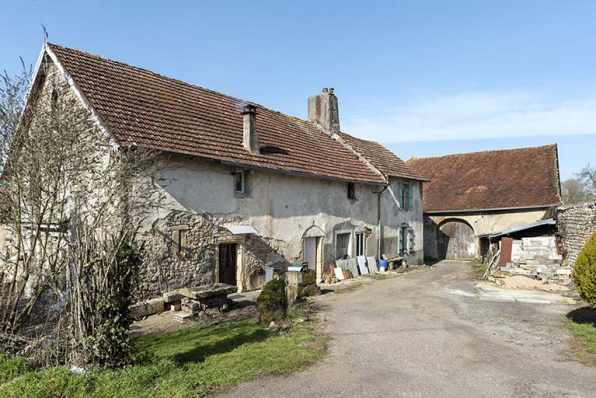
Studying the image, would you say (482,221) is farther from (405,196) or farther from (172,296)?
(172,296)

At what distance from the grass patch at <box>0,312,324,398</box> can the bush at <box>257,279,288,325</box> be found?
1.44 feet

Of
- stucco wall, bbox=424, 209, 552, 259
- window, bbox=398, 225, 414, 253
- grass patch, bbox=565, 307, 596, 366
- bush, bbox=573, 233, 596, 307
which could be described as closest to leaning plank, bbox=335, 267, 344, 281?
window, bbox=398, 225, 414, 253

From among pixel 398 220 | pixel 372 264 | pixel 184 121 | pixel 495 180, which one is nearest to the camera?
pixel 184 121

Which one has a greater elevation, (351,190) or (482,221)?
(351,190)

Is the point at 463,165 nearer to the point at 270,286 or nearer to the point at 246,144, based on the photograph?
the point at 246,144

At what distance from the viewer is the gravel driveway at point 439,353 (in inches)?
226

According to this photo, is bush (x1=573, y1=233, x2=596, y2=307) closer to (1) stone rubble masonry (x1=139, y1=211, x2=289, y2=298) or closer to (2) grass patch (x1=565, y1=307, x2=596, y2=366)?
(2) grass patch (x1=565, y1=307, x2=596, y2=366)

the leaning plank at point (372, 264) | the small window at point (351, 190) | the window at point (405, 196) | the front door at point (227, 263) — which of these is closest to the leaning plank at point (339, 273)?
the leaning plank at point (372, 264)

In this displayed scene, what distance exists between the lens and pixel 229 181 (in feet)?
41.9

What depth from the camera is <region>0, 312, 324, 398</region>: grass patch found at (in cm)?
528

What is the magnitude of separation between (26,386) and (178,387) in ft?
6.22

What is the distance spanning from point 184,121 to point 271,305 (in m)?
6.80

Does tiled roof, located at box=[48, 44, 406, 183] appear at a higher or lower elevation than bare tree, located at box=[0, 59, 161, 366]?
higher

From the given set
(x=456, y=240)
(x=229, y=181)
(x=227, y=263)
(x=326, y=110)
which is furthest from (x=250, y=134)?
(x=456, y=240)
